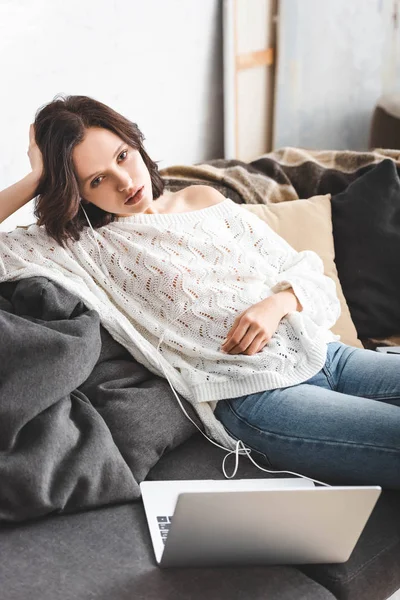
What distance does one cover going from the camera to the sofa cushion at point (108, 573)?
4.06 feet

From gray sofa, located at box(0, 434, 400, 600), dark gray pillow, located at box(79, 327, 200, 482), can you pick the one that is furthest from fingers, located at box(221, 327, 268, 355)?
gray sofa, located at box(0, 434, 400, 600)

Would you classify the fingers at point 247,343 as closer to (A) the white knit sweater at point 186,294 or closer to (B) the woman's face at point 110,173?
(A) the white knit sweater at point 186,294

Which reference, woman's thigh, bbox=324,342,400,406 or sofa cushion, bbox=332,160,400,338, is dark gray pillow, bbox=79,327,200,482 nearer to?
woman's thigh, bbox=324,342,400,406

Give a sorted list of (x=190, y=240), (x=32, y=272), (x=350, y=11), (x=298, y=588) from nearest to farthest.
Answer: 1. (x=298, y=588)
2. (x=32, y=272)
3. (x=190, y=240)
4. (x=350, y=11)

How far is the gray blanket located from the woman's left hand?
17cm

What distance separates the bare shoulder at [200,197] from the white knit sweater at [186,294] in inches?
3.3

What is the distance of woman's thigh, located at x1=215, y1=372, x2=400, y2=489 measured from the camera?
1481 millimetres

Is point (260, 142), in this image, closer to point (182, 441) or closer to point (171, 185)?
point (171, 185)

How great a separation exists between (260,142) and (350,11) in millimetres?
586

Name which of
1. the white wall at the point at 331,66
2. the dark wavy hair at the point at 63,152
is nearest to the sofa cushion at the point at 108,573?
the dark wavy hair at the point at 63,152

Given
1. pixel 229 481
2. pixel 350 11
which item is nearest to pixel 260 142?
pixel 350 11

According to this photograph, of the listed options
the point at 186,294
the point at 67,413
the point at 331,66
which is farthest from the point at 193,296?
the point at 331,66

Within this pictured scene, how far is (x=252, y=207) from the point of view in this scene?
211 centimetres

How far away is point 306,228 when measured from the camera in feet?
6.92
